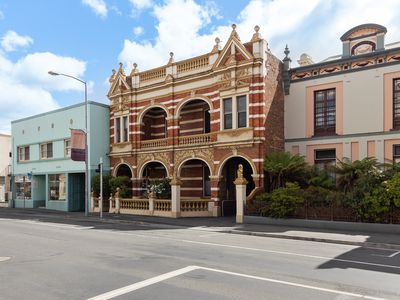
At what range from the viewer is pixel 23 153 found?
110ft

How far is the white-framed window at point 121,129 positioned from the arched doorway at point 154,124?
1.41 meters

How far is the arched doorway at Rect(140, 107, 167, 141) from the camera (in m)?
27.0

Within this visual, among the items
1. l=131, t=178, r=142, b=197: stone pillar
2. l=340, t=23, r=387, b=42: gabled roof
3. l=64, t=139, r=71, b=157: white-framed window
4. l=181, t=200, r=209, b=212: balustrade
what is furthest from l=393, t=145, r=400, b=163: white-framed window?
l=64, t=139, r=71, b=157: white-framed window

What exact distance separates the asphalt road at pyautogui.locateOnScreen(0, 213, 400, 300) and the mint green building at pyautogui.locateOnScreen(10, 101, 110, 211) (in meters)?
15.7

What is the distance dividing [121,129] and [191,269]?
20404 mm

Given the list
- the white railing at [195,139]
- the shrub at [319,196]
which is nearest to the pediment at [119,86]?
the white railing at [195,139]

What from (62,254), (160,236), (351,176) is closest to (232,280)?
(62,254)

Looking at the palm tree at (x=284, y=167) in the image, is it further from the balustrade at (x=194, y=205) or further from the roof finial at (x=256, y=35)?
the roof finial at (x=256, y=35)

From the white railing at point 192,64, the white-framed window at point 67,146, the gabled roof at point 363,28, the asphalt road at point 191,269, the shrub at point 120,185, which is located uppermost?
the gabled roof at point 363,28

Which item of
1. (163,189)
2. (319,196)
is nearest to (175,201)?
(163,189)

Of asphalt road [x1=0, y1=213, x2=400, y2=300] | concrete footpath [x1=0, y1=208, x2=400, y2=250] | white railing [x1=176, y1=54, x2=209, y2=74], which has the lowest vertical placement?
concrete footpath [x1=0, y1=208, x2=400, y2=250]

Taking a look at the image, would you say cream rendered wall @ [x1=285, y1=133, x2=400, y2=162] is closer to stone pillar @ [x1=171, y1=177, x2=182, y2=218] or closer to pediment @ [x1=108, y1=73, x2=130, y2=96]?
stone pillar @ [x1=171, y1=177, x2=182, y2=218]

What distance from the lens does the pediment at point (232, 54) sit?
20875 mm

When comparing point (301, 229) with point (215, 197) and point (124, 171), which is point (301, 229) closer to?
point (215, 197)
